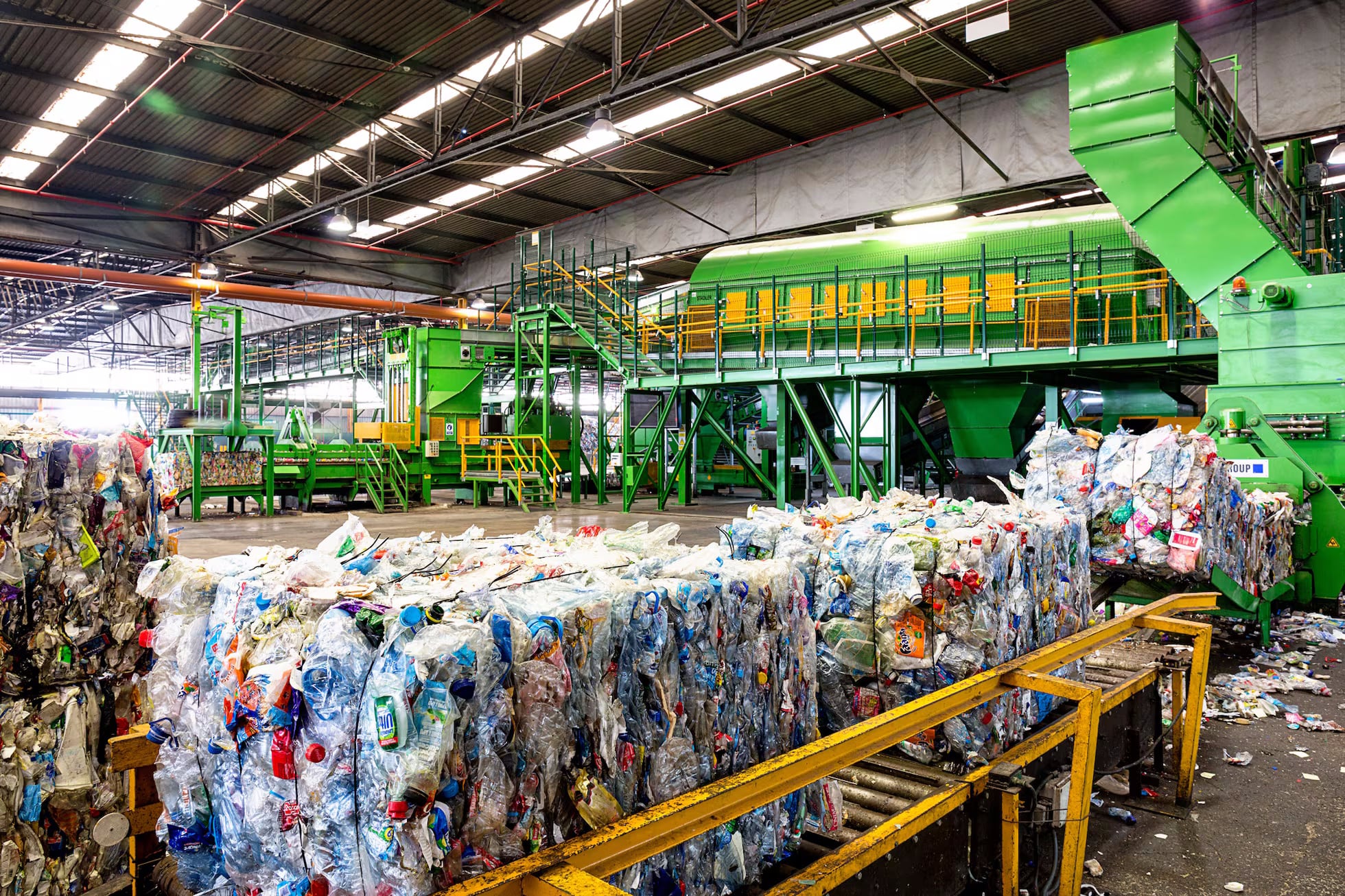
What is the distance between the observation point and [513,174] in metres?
18.4

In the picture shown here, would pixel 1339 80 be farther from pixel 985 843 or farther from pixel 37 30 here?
pixel 37 30

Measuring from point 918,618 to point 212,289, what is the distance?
21.6 metres

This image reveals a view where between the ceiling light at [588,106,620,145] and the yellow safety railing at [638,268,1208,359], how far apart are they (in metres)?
3.42

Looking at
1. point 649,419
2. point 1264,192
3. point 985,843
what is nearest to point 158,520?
point 985,843

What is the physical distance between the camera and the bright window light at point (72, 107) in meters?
13.8

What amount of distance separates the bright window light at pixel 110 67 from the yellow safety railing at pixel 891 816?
1475cm

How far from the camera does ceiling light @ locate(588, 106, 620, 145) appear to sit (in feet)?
38.0

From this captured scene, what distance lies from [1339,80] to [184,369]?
3751cm

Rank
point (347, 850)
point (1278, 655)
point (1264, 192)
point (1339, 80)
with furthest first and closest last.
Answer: point (1339, 80), point (1264, 192), point (1278, 655), point (347, 850)

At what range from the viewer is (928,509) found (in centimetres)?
424

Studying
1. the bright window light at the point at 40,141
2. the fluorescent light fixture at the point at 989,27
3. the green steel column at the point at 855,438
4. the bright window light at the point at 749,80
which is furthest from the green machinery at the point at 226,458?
the fluorescent light fixture at the point at 989,27

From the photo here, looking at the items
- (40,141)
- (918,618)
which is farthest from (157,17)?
(918,618)

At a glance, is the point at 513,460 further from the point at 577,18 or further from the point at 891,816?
the point at 891,816

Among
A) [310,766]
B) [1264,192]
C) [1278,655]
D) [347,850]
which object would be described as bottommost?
[1278,655]
